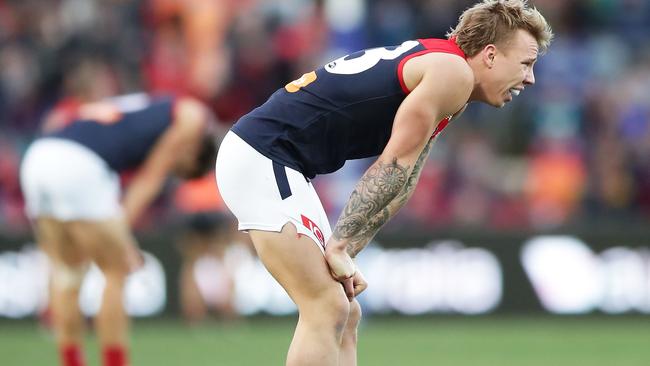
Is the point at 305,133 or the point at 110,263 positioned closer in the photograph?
the point at 305,133

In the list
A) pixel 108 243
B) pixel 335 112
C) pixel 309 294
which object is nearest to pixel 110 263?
pixel 108 243

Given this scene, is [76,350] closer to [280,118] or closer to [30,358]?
[30,358]

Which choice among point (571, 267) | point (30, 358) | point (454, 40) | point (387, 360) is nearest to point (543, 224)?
point (571, 267)

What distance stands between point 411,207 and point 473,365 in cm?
485

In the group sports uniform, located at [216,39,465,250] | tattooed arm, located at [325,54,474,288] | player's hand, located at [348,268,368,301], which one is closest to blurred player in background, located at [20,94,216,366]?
sports uniform, located at [216,39,465,250]

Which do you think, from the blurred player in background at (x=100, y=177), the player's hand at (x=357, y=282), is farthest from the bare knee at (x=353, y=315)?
the blurred player in background at (x=100, y=177)

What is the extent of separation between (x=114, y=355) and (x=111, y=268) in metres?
0.61

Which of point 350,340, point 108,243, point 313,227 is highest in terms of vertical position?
point 313,227

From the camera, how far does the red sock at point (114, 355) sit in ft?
26.0

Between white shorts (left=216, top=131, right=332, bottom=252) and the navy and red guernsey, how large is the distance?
5 cm

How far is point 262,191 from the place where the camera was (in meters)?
5.78

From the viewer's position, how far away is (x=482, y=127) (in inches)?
598

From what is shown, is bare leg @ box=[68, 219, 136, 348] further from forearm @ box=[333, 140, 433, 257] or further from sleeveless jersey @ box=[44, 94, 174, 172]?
forearm @ box=[333, 140, 433, 257]

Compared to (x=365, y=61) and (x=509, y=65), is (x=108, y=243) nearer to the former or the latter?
(x=365, y=61)
